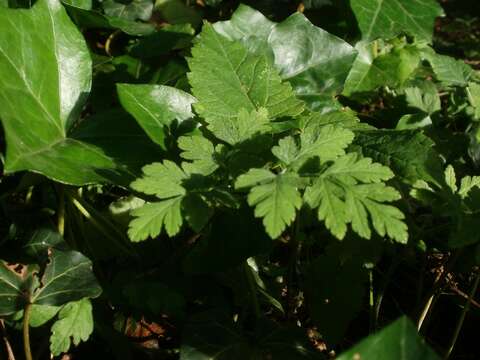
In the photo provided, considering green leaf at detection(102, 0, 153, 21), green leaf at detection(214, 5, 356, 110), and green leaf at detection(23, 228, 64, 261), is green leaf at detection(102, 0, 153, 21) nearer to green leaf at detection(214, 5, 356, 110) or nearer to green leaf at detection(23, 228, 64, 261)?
green leaf at detection(214, 5, 356, 110)

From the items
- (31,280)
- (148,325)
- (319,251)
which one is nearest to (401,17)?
(319,251)

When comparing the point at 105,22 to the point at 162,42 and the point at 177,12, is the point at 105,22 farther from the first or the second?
the point at 177,12

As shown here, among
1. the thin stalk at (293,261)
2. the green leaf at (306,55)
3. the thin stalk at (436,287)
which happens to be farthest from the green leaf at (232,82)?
the thin stalk at (436,287)

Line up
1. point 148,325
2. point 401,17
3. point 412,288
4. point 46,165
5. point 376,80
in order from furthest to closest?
1. point 376,80
2. point 401,17
3. point 412,288
4. point 148,325
5. point 46,165

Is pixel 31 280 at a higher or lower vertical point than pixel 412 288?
higher

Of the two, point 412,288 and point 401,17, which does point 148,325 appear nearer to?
point 412,288

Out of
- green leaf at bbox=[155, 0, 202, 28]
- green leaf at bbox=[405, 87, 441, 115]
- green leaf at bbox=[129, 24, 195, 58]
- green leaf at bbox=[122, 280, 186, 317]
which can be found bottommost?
green leaf at bbox=[122, 280, 186, 317]

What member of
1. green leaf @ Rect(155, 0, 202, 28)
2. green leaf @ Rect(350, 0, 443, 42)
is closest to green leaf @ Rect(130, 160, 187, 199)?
green leaf @ Rect(350, 0, 443, 42)
